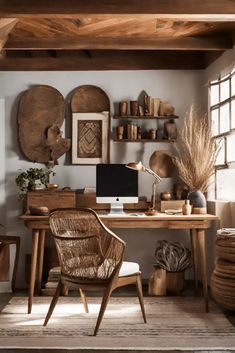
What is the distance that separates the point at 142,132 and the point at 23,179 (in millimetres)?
1419

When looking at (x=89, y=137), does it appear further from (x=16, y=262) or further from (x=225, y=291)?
(x=225, y=291)

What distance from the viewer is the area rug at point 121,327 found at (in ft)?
13.7

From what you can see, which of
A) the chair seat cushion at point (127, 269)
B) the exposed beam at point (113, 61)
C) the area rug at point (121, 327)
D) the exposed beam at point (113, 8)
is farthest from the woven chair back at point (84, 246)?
the exposed beam at point (113, 61)

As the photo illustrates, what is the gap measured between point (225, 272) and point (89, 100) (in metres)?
2.66

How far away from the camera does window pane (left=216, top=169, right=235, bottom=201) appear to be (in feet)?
19.0

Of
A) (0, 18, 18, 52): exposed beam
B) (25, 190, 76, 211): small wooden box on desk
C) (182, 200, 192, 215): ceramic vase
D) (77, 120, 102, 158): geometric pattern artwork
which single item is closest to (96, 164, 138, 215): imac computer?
(25, 190, 76, 211): small wooden box on desk

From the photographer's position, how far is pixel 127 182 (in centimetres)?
600

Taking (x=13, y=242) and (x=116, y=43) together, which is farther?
(x=13, y=242)

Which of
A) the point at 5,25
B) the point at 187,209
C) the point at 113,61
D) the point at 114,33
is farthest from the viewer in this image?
the point at 113,61

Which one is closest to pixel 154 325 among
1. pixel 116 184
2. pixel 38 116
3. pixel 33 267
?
pixel 33 267

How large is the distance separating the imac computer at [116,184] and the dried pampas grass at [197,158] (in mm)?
546

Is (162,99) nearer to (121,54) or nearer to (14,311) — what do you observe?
(121,54)

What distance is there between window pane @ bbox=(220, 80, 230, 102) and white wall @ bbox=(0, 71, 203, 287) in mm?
498

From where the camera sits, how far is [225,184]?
6.02 meters
